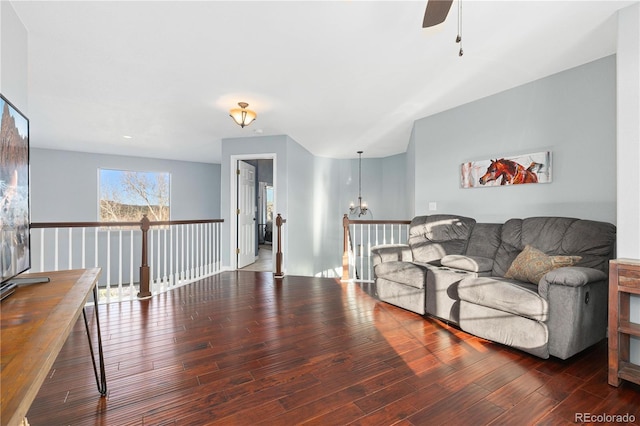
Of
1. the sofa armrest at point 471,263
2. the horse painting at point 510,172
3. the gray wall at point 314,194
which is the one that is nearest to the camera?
the sofa armrest at point 471,263

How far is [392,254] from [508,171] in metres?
1.66

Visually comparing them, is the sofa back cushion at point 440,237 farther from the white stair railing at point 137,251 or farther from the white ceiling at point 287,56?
the white stair railing at point 137,251

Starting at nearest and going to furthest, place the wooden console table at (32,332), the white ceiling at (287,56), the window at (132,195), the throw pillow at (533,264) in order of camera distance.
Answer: the wooden console table at (32,332)
the white ceiling at (287,56)
the throw pillow at (533,264)
the window at (132,195)

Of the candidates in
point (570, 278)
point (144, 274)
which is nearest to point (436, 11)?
point (570, 278)

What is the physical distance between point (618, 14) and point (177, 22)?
3213 millimetres

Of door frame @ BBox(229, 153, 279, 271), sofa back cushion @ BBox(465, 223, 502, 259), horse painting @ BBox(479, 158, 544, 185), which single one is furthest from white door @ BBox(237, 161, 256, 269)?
horse painting @ BBox(479, 158, 544, 185)

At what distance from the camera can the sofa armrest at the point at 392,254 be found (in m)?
3.65

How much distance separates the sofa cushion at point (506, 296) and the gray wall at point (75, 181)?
7226 millimetres

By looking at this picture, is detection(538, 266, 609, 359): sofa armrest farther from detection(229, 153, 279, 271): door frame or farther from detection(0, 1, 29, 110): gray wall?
detection(229, 153, 279, 271): door frame

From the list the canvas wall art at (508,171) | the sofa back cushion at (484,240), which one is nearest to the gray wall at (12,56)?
the sofa back cushion at (484,240)

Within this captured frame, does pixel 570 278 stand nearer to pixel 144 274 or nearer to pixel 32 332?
pixel 32 332

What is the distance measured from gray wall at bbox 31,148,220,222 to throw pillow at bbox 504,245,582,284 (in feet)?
24.5

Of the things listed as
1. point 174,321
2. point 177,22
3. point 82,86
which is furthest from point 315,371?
point 82,86

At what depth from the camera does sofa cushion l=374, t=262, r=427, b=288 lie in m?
3.05
